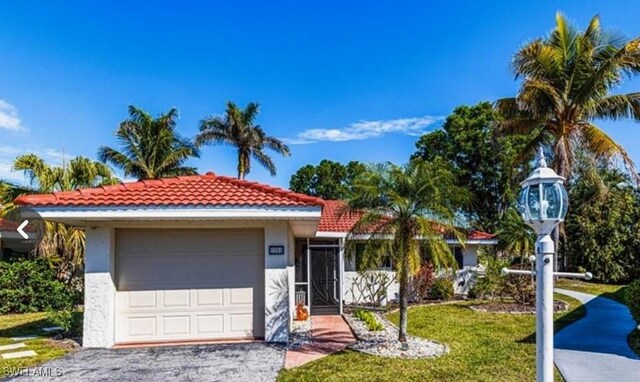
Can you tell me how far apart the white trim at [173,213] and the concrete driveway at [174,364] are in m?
2.92

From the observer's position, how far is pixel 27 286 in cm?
1647

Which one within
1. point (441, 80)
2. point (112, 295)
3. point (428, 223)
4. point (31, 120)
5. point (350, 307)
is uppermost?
point (441, 80)

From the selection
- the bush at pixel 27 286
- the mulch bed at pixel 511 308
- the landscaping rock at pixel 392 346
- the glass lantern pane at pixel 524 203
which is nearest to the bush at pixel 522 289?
the mulch bed at pixel 511 308

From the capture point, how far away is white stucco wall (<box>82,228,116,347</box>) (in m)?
9.80

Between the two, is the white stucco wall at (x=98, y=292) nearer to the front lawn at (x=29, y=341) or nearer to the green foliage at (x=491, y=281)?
the front lawn at (x=29, y=341)

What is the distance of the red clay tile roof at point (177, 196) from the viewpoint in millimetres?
9312

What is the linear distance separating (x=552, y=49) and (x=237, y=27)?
1306 centimetres

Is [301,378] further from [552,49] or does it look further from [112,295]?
[552,49]

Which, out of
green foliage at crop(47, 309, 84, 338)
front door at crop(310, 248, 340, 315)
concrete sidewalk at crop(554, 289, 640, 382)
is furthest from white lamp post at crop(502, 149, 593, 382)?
front door at crop(310, 248, 340, 315)

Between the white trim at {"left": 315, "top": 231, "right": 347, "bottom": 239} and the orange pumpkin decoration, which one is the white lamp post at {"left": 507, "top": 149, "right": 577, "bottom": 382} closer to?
the orange pumpkin decoration

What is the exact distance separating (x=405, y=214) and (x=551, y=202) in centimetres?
544

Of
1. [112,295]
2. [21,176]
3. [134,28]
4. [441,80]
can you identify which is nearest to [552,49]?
[441,80]

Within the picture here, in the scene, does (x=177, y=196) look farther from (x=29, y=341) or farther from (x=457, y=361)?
(x=457, y=361)

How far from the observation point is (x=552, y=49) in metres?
18.0
